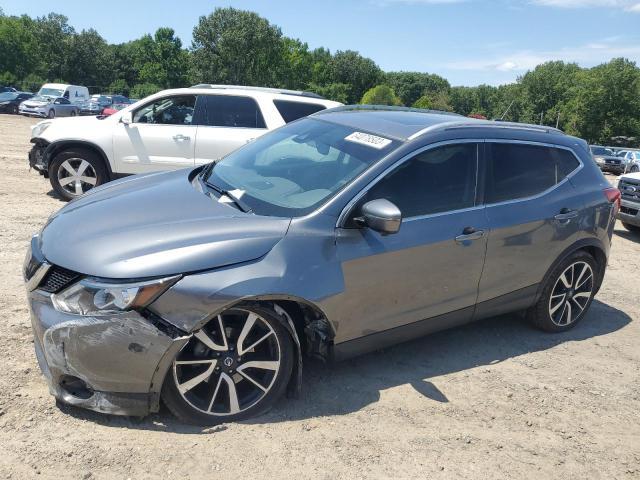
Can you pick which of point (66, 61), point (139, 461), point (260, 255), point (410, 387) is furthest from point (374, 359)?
point (66, 61)

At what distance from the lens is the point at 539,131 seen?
453 centimetres

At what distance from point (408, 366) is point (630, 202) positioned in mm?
7298

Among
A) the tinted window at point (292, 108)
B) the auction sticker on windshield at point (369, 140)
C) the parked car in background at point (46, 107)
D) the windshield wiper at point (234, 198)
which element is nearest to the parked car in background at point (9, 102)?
the parked car in background at point (46, 107)

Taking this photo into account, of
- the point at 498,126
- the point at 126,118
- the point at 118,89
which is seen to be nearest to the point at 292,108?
the point at 126,118

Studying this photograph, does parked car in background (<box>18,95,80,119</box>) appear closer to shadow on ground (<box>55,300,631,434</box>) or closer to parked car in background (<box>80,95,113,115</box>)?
parked car in background (<box>80,95,113,115</box>)

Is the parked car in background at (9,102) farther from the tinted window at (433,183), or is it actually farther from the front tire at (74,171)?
the tinted window at (433,183)

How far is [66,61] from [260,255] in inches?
2683

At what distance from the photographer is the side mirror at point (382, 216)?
3.16 m

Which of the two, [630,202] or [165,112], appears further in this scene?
[630,202]

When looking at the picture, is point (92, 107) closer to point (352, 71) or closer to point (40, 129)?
point (40, 129)

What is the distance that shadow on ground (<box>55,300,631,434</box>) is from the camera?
318cm

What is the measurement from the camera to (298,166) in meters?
3.86

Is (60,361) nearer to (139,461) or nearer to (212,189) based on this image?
(139,461)

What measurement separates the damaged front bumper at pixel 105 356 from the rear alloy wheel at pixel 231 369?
4.8 inches
